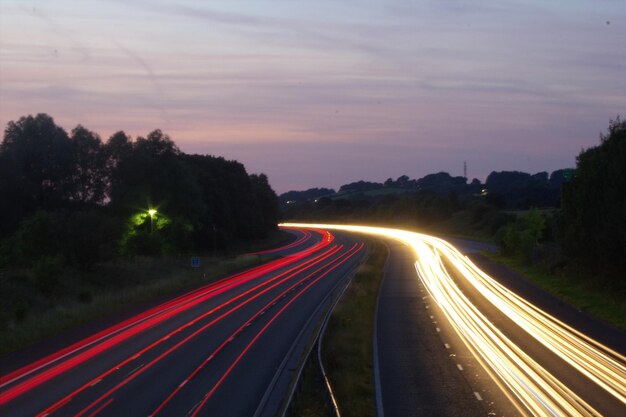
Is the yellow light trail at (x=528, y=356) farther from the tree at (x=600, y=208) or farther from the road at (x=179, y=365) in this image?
the road at (x=179, y=365)

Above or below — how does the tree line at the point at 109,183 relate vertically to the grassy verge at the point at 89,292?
above

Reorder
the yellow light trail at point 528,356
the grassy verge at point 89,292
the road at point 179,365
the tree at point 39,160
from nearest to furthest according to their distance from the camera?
1. the road at point 179,365
2. the yellow light trail at point 528,356
3. the grassy verge at point 89,292
4. the tree at point 39,160

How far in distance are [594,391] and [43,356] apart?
15253mm

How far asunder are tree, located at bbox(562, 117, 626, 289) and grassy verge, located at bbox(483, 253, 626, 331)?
110cm

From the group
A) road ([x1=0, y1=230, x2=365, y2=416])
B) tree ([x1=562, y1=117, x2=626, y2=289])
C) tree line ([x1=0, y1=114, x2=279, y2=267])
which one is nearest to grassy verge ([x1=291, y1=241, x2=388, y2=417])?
road ([x1=0, y1=230, x2=365, y2=416])

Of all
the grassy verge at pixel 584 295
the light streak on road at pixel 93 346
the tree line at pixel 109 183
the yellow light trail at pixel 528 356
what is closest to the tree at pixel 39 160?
the tree line at pixel 109 183

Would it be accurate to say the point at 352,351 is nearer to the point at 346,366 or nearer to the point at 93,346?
the point at 346,366

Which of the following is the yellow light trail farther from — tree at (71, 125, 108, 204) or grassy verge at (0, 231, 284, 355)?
tree at (71, 125, 108, 204)

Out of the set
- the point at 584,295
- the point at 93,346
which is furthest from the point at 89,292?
the point at 584,295

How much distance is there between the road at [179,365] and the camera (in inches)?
673

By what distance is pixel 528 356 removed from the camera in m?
24.2

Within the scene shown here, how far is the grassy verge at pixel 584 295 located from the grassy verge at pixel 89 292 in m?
20.4

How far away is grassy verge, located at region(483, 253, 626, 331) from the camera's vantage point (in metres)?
33.5

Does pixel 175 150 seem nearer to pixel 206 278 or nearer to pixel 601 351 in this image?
pixel 206 278
